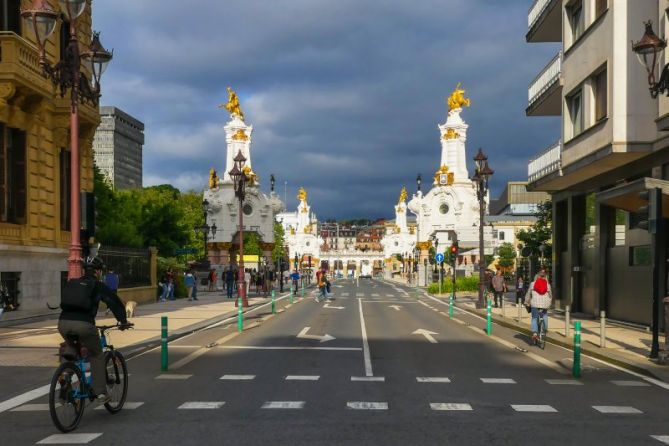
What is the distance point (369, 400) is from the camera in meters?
10.4

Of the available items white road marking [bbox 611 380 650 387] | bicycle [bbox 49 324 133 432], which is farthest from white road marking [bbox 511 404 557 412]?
bicycle [bbox 49 324 133 432]

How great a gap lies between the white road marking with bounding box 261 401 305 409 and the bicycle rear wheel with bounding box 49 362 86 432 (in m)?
2.44

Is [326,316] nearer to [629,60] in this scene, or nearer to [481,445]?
[629,60]

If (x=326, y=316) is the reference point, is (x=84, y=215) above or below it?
above

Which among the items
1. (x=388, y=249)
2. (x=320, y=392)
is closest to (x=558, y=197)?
(x=320, y=392)

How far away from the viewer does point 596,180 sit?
2669 cm

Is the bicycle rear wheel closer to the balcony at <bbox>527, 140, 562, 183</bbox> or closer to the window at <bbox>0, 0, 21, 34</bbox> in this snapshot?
the window at <bbox>0, 0, 21, 34</bbox>

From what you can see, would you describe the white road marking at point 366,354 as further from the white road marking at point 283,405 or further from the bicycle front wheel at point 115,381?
the bicycle front wheel at point 115,381

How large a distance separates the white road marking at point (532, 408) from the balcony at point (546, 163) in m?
18.1

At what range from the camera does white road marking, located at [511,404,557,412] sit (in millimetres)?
9765

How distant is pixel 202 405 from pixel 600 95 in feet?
60.1

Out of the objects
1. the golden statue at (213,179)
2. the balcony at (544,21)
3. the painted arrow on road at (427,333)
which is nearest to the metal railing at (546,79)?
the balcony at (544,21)

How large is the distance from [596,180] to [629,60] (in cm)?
598

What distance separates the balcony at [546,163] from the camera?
2761 cm
